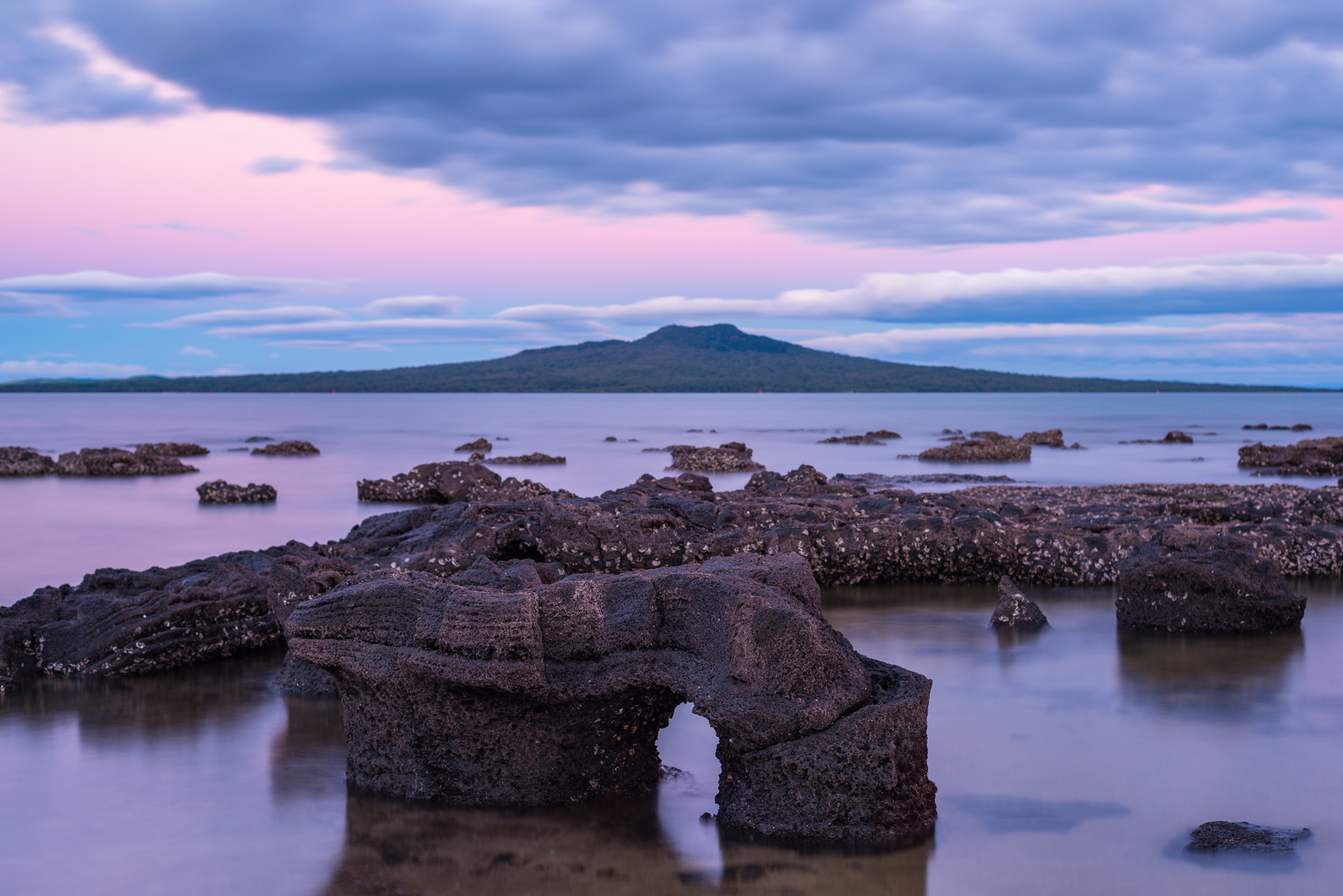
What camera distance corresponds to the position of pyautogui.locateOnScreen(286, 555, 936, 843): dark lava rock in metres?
5.22

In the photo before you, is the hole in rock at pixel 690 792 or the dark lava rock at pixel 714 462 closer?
the hole in rock at pixel 690 792

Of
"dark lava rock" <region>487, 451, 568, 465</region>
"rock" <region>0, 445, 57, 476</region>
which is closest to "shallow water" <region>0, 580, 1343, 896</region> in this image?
"rock" <region>0, 445, 57, 476</region>

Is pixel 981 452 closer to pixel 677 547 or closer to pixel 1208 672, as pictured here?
pixel 677 547

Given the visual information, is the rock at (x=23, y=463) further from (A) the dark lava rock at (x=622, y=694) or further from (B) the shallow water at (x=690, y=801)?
(A) the dark lava rock at (x=622, y=694)

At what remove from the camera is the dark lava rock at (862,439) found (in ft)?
175

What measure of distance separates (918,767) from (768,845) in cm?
85

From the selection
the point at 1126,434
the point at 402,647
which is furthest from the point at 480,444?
the point at 402,647

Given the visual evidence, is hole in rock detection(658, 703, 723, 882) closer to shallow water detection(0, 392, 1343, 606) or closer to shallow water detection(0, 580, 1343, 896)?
shallow water detection(0, 580, 1343, 896)

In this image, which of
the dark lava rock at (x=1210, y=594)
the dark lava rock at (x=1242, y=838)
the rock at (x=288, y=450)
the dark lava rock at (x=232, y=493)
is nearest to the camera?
the dark lava rock at (x=1242, y=838)

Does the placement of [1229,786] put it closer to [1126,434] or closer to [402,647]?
[402,647]

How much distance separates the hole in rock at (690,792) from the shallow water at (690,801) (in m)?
0.02

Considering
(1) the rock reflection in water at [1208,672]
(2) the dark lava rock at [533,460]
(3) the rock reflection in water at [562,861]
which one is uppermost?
(2) the dark lava rock at [533,460]

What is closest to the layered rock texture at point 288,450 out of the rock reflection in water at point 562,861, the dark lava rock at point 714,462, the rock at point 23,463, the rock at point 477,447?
the rock at point 477,447

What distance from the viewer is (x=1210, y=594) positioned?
9.83m
